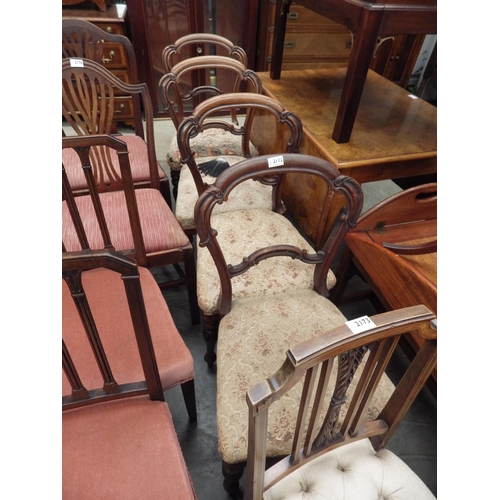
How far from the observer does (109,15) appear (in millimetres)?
2318

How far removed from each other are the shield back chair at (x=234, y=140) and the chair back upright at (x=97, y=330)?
638 mm

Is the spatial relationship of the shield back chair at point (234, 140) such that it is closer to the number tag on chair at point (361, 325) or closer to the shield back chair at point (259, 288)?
the shield back chair at point (259, 288)

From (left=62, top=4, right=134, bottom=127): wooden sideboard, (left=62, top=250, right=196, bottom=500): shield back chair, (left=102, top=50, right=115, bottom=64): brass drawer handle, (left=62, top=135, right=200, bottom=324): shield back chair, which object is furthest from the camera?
(left=102, top=50, right=115, bottom=64): brass drawer handle

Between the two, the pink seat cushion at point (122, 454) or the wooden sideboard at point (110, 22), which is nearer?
the pink seat cushion at point (122, 454)

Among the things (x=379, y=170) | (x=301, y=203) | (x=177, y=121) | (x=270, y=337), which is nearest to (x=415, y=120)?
(x=379, y=170)

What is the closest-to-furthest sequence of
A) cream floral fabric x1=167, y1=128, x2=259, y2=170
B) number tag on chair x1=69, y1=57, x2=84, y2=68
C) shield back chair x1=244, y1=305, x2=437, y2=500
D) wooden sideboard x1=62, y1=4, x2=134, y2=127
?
shield back chair x1=244, y1=305, x2=437, y2=500
number tag on chair x1=69, y1=57, x2=84, y2=68
cream floral fabric x1=167, y1=128, x2=259, y2=170
wooden sideboard x1=62, y1=4, x2=134, y2=127

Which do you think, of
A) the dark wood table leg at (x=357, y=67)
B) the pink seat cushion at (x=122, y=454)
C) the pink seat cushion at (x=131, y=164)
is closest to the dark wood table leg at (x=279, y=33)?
the dark wood table leg at (x=357, y=67)

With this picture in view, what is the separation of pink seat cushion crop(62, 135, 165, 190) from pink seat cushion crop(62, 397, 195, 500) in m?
1.00

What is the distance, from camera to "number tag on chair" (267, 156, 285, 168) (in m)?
0.81

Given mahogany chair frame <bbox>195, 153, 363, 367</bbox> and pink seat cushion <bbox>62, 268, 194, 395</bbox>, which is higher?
mahogany chair frame <bbox>195, 153, 363, 367</bbox>

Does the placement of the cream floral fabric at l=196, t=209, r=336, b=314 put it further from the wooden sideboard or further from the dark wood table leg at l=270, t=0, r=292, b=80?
the wooden sideboard

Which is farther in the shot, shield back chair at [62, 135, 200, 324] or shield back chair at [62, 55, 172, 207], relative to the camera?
shield back chair at [62, 55, 172, 207]

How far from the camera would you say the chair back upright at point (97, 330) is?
1.56ft

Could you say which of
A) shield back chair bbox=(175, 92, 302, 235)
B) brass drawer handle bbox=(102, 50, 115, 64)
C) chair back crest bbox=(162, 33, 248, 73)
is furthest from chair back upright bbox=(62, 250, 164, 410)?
brass drawer handle bbox=(102, 50, 115, 64)
